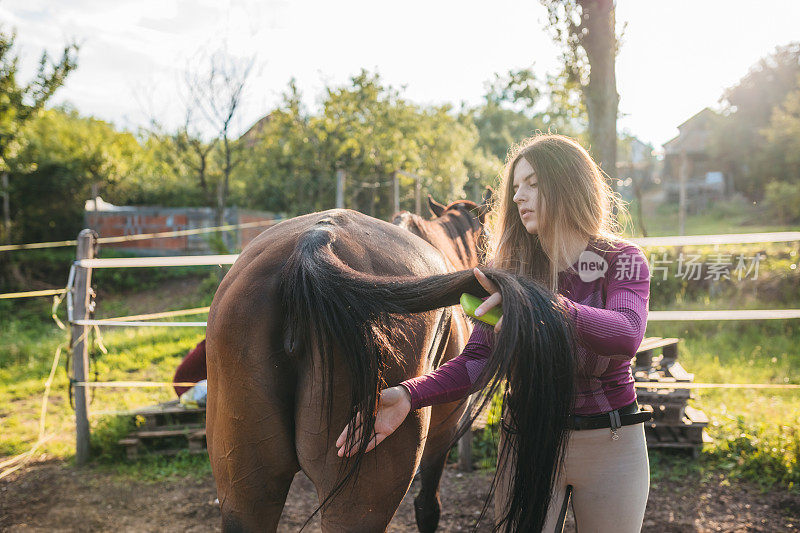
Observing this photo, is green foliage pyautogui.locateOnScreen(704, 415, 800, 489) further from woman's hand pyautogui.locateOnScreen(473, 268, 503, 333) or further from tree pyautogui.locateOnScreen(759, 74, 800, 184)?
tree pyautogui.locateOnScreen(759, 74, 800, 184)

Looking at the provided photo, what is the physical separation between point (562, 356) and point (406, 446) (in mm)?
636

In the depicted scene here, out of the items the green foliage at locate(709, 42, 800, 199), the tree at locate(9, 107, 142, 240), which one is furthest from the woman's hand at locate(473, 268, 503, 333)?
the green foliage at locate(709, 42, 800, 199)

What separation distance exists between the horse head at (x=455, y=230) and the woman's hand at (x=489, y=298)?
4.17 feet

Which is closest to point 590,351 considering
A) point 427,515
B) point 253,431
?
point 253,431

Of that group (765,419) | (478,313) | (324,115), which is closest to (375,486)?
(478,313)

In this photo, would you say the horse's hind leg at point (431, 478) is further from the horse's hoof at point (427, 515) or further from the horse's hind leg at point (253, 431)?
the horse's hind leg at point (253, 431)

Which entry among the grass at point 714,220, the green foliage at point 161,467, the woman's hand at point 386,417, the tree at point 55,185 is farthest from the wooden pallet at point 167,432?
the grass at point 714,220

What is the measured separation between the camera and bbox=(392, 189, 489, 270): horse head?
8.30 feet

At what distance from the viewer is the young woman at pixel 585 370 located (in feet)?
4.42

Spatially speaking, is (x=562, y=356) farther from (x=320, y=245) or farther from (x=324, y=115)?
(x=324, y=115)

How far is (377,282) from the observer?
1.31 meters

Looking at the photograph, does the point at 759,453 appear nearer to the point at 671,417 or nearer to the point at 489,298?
the point at 671,417

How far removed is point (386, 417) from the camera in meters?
1.33

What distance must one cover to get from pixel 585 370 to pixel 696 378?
172 inches
